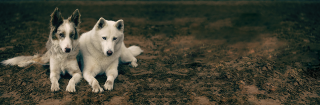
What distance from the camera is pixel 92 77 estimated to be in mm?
4418

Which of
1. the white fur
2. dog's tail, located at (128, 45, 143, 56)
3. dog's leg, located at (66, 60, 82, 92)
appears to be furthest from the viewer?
dog's tail, located at (128, 45, 143, 56)

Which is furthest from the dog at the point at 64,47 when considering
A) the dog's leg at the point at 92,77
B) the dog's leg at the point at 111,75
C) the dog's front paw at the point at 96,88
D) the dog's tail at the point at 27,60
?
the dog's tail at the point at 27,60

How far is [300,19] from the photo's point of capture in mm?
10906

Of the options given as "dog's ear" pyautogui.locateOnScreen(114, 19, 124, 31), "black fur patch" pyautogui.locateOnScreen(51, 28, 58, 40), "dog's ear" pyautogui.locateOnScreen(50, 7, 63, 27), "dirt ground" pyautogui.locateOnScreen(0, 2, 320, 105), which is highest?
"dog's ear" pyautogui.locateOnScreen(50, 7, 63, 27)

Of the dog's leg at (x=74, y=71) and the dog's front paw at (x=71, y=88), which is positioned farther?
the dog's leg at (x=74, y=71)

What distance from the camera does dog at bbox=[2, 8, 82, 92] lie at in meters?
4.07

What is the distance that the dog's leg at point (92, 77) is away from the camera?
419cm

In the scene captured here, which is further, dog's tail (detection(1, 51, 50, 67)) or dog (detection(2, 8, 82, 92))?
dog's tail (detection(1, 51, 50, 67))

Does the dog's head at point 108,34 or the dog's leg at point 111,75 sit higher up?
the dog's head at point 108,34

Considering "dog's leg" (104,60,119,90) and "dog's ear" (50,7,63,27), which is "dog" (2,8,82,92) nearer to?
"dog's ear" (50,7,63,27)

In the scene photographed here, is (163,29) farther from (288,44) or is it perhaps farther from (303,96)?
→ (303,96)

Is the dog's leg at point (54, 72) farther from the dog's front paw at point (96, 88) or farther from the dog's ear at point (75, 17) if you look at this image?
the dog's ear at point (75, 17)

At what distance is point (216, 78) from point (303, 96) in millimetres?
1629

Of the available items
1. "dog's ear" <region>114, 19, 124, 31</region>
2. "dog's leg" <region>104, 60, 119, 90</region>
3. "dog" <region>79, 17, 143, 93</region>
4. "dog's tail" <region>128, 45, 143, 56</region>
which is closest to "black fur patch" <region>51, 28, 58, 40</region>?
"dog" <region>79, 17, 143, 93</region>
